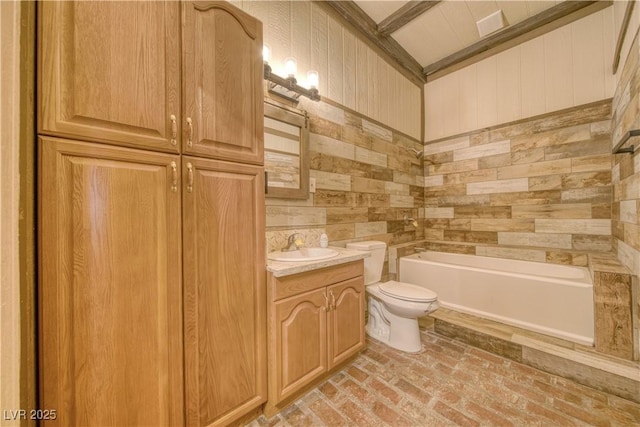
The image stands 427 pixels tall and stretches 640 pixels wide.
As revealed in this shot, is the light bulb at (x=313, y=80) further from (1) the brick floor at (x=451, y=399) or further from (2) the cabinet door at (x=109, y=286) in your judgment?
(1) the brick floor at (x=451, y=399)

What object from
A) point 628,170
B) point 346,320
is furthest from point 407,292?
point 628,170

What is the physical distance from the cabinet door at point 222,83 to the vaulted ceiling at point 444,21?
150 cm

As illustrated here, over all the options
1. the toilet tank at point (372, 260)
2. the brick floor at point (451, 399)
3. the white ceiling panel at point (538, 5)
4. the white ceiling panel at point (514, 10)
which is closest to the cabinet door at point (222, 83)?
the toilet tank at point (372, 260)

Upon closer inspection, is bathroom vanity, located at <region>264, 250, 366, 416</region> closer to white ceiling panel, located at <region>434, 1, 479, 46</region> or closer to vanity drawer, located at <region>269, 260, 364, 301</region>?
vanity drawer, located at <region>269, 260, 364, 301</region>

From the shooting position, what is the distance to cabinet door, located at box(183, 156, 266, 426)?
1.04 metres

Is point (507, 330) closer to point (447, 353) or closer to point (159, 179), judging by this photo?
point (447, 353)

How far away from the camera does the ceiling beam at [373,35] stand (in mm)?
2247

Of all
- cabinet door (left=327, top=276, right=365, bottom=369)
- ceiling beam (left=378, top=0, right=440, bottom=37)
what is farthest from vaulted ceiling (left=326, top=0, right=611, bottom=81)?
cabinet door (left=327, top=276, right=365, bottom=369)

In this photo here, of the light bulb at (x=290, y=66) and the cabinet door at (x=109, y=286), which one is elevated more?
the light bulb at (x=290, y=66)

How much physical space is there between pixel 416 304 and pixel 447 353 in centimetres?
51

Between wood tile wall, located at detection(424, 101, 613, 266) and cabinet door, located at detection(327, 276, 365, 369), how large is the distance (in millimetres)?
1959

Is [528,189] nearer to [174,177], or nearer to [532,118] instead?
[532,118]

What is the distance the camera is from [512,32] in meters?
2.61

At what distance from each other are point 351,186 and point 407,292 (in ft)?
3.56
